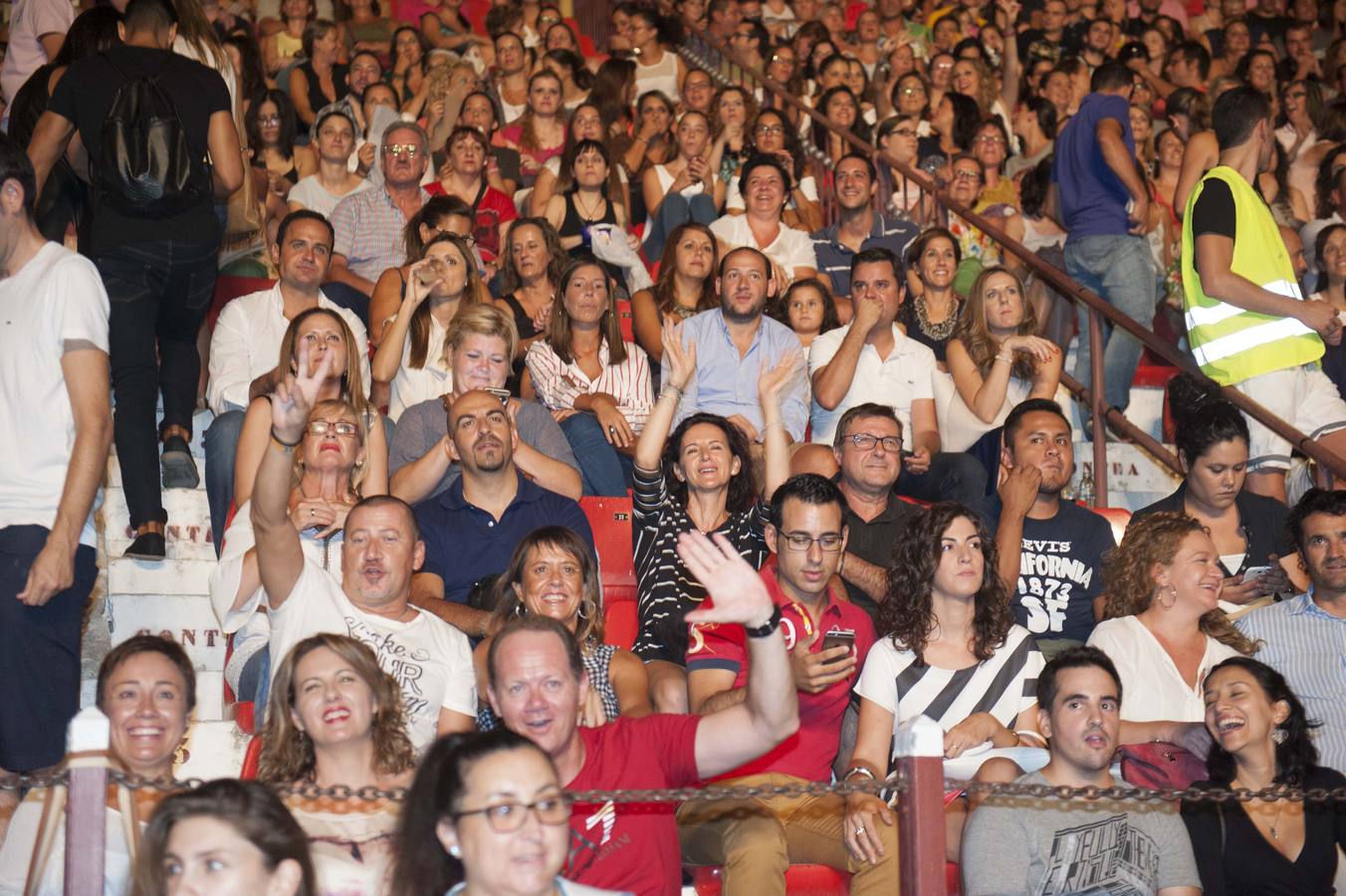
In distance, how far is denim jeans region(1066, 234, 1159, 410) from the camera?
766 cm

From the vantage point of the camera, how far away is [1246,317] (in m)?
6.08

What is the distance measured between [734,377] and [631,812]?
3.11 m

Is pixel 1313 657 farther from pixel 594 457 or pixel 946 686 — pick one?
pixel 594 457

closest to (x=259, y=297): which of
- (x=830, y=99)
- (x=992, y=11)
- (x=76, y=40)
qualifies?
(x=76, y=40)

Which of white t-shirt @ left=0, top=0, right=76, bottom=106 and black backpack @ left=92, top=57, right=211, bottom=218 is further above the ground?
white t-shirt @ left=0, top=0, right=76, bottom=106

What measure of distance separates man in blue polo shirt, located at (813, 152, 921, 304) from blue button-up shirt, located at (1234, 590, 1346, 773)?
11.5ft

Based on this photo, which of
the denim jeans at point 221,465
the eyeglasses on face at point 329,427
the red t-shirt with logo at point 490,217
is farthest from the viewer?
the red t-shirt with logo at point 490,217

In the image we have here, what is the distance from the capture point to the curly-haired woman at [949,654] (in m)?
4.55

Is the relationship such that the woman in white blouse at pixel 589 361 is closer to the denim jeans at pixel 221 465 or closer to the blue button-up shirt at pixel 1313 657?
the denim jeans at pixel 221 465

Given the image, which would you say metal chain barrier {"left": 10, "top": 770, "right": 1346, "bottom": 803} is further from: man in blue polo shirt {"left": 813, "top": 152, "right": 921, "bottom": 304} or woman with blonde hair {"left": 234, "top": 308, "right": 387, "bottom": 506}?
man in blue polo shirt {"left": 813, "top": 152, "right": 921, "bottom": 304}

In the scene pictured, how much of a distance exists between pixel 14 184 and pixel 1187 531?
11.6 feet

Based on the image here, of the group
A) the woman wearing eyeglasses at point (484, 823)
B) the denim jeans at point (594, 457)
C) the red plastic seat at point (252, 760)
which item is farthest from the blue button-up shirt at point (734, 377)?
the woman wearing eyeglasses at point (484, 823)

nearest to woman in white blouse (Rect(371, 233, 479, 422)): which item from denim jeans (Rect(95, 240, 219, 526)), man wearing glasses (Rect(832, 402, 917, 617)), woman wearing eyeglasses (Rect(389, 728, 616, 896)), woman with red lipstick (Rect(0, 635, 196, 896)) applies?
denim jeans (Rect(95, 240, 219, 526))

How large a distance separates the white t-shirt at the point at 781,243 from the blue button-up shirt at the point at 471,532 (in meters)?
A: 3.00
